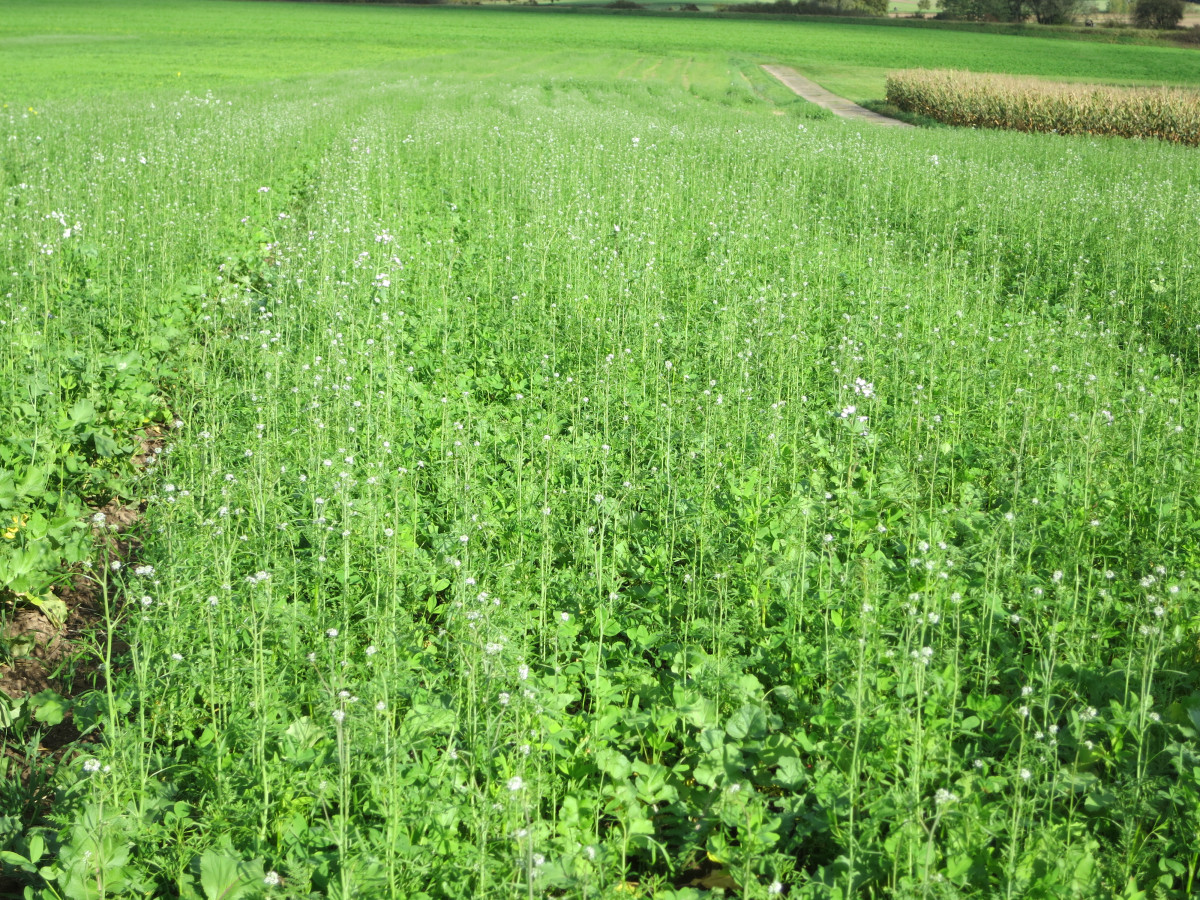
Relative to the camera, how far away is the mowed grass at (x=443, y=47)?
1565 inches

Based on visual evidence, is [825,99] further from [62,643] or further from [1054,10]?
[1054,10]

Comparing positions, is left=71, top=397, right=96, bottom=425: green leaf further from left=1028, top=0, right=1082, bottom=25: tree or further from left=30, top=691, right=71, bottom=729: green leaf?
left=1028, top=0, right=1082, bottom=25: tree

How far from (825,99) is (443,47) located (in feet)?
98.8

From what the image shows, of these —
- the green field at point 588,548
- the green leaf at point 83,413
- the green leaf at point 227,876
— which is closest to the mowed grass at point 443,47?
the green field at point 588,548

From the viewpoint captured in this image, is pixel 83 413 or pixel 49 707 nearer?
pixel 49 707

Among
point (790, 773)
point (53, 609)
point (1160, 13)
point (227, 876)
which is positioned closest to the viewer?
point (227, 876)

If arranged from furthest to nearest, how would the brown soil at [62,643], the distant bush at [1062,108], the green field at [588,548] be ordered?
the distant bush at [1062,108]
the brown soil at [62,643]
the green field at [588,548]

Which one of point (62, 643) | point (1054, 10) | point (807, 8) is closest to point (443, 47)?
point (807, 8)

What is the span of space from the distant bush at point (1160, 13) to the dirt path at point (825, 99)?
4492 cm

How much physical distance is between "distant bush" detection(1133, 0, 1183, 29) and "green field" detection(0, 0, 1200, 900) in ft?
268

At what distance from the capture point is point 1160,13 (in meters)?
76.8

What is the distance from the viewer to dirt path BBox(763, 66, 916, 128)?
3138 cm

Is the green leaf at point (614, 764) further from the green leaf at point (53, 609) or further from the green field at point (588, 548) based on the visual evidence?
the green leaf at point (53, 609)

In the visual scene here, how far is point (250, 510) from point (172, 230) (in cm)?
597
